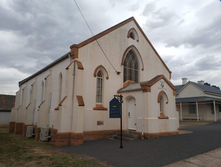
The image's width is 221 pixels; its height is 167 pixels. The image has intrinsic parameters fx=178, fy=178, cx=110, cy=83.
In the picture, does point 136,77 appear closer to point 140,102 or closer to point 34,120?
point 140,102

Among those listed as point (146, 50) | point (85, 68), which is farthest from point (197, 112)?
point (85, 68)

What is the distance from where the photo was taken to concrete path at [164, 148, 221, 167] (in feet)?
21.0

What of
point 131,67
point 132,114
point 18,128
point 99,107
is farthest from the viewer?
point 18,128

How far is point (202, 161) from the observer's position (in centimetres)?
681

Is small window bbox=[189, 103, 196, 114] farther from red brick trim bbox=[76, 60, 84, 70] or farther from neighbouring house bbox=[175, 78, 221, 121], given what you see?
red brick trim bbox=[76, 60, 84, 70]

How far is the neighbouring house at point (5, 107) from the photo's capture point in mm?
33656

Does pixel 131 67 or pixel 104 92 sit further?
pixel 131 67

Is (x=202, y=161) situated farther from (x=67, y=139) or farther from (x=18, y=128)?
(x=18, y=128)

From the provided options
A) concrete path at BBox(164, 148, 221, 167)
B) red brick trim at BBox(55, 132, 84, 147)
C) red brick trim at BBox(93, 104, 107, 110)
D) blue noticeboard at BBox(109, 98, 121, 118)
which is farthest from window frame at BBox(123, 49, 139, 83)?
concrete path at BBox(164, 148, 221, 167)

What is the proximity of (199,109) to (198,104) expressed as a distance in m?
0.86

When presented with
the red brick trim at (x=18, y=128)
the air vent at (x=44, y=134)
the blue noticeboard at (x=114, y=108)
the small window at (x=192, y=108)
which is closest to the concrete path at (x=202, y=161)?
the blue noticeboard at (x=114, y=108)

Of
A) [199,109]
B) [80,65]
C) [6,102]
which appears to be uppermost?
[80,65]

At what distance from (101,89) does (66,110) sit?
3542 millimetres

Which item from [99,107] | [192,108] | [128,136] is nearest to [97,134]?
[99,107]
